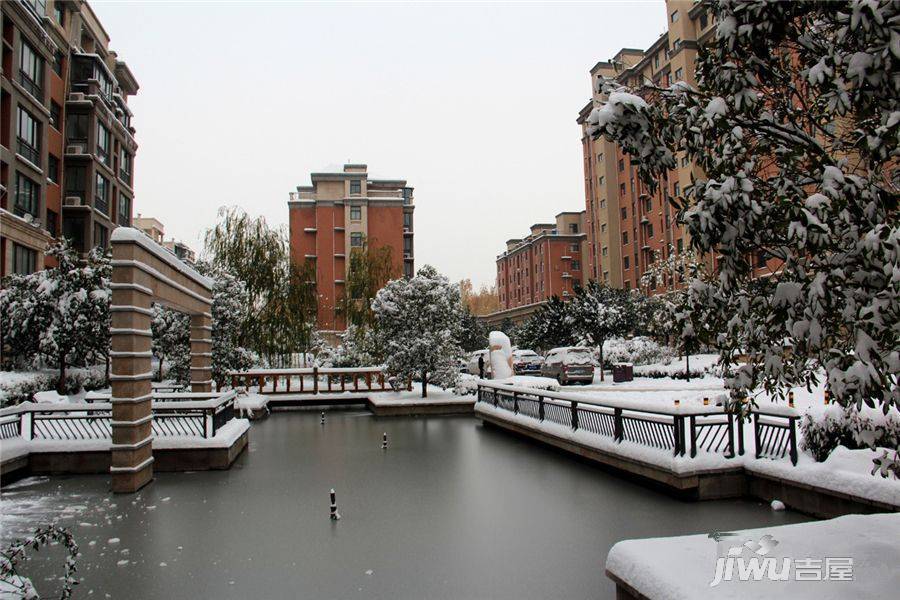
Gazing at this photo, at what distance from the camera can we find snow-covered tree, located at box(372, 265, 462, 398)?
21578 mm

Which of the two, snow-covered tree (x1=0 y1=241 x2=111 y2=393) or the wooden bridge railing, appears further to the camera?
the wooden bridge railing

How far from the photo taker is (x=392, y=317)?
2211 cm

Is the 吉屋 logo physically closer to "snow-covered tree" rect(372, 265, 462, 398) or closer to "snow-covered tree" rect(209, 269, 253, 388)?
"snow-covered tree" rect(372, 265, 462, 398)

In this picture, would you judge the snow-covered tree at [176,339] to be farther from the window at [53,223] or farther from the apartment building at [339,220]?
the apartment building at [339,220]

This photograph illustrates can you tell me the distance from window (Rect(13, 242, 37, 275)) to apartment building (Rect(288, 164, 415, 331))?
31.4m

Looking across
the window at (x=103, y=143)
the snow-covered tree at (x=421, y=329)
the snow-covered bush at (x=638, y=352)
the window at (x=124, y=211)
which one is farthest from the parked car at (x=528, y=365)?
the window at (x=103, y=143)

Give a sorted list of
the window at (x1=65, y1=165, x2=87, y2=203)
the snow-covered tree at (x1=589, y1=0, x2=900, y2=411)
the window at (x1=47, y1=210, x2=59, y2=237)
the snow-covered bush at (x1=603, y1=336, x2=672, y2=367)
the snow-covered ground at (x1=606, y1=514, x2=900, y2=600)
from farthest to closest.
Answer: the snow-covered bush at (x1=603, y1=336, x2=672, y2=367), the window at (x1=65, y1=165, x2=87, y2=203), the window at (x1=47, y1=210, x2=59, y2=237), the snow-covered ground at (x1=606, y1=514, x2=900, y2=600), the snow-covered tree at (x1=589, y1=0, x2=900, y2=411)

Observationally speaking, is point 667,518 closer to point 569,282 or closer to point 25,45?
point 25,45

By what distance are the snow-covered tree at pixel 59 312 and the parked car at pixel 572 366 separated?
17.1m

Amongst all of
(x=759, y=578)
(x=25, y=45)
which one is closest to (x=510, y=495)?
(x=759, y=578)

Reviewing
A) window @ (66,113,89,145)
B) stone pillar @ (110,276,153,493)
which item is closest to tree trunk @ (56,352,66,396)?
stone pillar @ (110,276,153,493)

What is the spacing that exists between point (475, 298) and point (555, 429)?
87.3 m

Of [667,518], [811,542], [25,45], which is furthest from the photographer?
[25,45]

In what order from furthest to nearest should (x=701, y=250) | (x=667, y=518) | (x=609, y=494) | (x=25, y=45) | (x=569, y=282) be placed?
(x=569, y=282), (x=25, y=45), (x=609, y=494), (x=667, y=518), (x=701, y=250)
